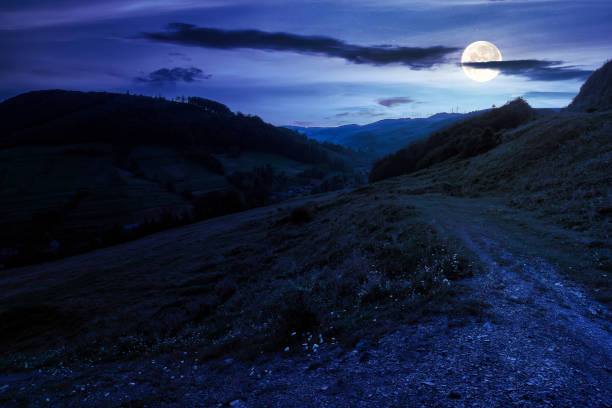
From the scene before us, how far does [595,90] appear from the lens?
69625 millimetres

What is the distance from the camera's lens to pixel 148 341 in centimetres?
1488

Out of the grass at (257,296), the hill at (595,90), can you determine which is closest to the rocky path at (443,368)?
the grass at (257,296)

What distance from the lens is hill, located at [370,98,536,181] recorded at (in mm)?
47638

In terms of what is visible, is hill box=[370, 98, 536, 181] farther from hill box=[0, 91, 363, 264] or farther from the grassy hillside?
hill box=[0, 91, 363, 264]

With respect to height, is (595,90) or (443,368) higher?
(595,90)

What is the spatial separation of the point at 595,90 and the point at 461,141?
45324 mm

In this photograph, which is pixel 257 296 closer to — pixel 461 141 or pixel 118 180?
pixel 461 141

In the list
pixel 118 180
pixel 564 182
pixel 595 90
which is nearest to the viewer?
pixel 564 182

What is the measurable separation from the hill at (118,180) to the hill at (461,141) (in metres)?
44.4


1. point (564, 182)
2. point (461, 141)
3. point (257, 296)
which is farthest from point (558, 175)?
point (461, 141)

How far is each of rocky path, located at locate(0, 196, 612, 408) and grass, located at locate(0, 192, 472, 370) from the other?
2.86 ft

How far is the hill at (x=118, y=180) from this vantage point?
89.4m

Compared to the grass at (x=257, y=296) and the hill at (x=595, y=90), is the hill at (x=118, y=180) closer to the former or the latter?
the grass at (x=257, y=296)

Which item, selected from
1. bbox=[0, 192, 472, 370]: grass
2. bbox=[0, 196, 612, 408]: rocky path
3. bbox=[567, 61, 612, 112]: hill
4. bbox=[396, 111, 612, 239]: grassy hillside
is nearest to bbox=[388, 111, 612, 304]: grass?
bbox=[396, 111, 612, 239]: grassy hillside
